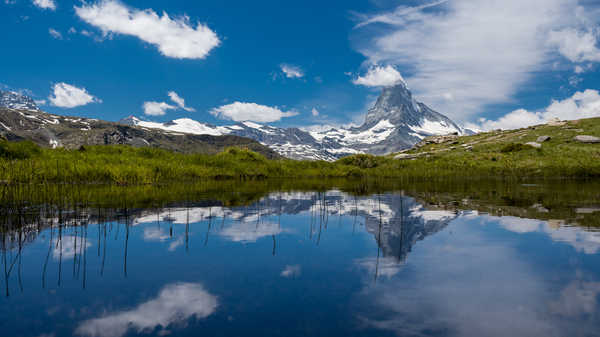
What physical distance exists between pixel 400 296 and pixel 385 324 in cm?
65

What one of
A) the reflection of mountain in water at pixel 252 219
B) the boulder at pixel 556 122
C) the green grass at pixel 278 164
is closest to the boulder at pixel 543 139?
the green grass at pixel 278 164

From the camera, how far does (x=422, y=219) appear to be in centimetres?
806

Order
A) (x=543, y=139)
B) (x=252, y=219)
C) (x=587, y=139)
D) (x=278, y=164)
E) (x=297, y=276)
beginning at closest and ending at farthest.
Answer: (x=297, y=276), (x=252, y=219), (x=278, y=164), (x=587, y=139), (x=543, y=139)

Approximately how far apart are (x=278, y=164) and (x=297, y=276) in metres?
25.4

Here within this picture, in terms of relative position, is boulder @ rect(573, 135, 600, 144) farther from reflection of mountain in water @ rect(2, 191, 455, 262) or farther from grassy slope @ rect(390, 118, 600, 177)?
reflection of mountain in water @ rect(2, 191, 455, 262)

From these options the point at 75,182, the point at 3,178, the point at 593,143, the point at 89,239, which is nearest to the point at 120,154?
the point at 75,182

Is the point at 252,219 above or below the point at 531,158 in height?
below

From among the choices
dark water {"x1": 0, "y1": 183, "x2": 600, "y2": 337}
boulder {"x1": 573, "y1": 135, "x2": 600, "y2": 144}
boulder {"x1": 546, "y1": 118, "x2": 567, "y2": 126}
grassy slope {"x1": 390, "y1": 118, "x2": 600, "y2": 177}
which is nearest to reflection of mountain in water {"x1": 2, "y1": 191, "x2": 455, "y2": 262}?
dark water {"x1": 0, "y1": 183, "x2": 600, "y2": 337}

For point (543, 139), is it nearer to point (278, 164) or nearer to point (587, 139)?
point (587, 139)

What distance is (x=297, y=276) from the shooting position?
4211mm

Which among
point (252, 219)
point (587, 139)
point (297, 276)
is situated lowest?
point (297, 276)

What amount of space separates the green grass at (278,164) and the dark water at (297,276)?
924cm

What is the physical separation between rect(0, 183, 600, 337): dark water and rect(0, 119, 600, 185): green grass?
9244 millimetres

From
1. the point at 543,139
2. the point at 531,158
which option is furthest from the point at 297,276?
the point at 543,139
